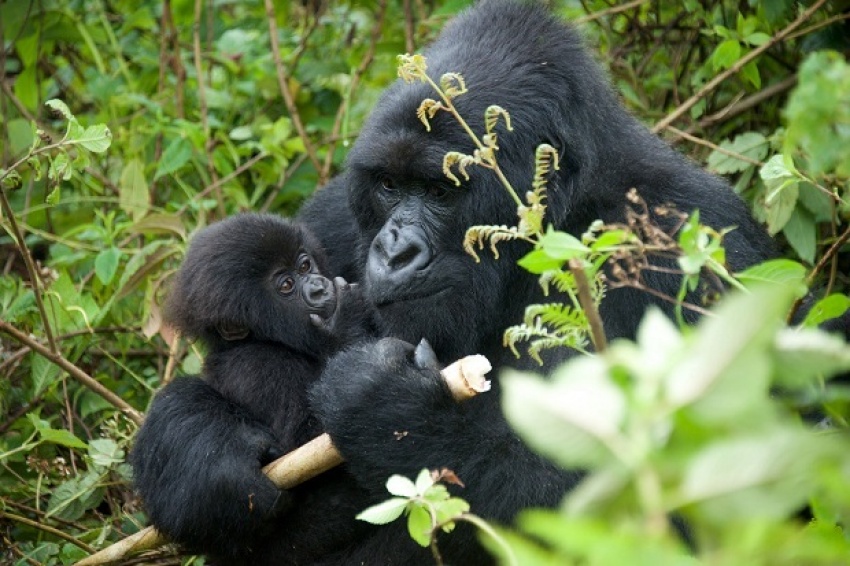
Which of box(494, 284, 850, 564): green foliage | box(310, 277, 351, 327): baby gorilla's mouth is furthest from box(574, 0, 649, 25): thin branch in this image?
box(494, 284, 850, 564): green foliage

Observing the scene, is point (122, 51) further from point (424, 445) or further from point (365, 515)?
point (365, 515)

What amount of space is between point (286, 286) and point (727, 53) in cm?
189

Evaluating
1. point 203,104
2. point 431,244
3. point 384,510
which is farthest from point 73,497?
point 384,510

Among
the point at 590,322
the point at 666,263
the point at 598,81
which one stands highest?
the point at 590,322

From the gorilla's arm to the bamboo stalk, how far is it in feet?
0.25

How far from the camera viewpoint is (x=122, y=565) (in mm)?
3762

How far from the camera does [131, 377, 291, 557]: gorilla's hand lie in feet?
10.2

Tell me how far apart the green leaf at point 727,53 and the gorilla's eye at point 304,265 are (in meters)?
1.74

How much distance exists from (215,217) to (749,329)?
418 centimetres

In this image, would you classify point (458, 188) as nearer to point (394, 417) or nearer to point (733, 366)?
point (394, 417)

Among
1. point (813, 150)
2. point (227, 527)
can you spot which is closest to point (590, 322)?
point (813, 150)

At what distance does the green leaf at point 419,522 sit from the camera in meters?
2.06

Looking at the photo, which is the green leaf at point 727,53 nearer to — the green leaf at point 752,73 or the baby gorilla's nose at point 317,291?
the green leaf at point 752,73

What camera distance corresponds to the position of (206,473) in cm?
317
